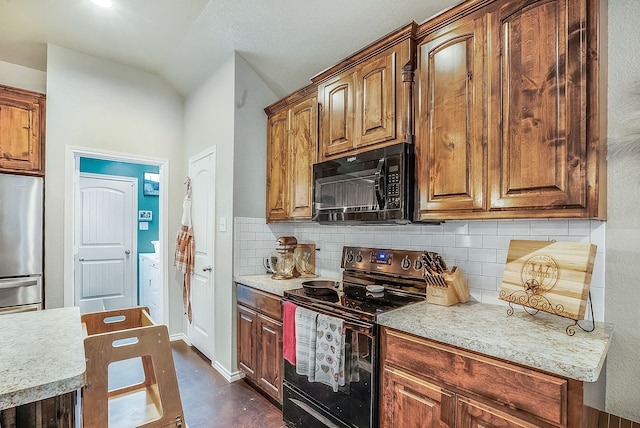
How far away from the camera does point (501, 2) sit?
1535 mm

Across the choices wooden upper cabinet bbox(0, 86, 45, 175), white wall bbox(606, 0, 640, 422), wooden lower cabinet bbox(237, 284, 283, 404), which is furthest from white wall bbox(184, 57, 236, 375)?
white wall bbox(606, 0, 640, 422)

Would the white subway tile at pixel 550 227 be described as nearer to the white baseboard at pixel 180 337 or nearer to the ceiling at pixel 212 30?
the ceiling at pixel 212 30

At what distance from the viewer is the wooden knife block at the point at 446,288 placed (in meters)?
1.80

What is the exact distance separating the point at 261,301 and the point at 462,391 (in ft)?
5.21

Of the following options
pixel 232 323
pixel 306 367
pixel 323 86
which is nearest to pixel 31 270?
pixel 232 323

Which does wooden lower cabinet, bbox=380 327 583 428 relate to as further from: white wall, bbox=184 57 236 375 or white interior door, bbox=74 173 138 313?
white interior door, bbox=74 173 138 313

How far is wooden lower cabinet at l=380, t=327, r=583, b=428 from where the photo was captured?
109 centimetres

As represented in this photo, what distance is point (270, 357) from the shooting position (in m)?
2.40

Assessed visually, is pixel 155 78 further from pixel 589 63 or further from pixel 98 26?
pixel 589 63

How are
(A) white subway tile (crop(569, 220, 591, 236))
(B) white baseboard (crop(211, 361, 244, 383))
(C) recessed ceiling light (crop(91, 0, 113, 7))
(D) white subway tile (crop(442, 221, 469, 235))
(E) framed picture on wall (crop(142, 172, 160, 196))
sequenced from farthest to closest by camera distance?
1. (E) framed picture on wall (crop(142, 172, 160, 196))
2. (B) white baseboard (crop(211, 361, 244, 383))
3. (C) recessed ceiling light (crop(91, 0, 113, 7))
4. (D) white subway tile (crop(442, 221, 469, 235))
5. (A) white subway tile (crop(569, 220, 591, 236))

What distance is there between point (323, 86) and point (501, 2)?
1235mm

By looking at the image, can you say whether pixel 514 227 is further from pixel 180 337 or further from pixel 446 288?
pixel 180 337

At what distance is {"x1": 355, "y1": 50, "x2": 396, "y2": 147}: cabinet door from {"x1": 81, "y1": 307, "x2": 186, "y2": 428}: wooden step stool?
5.21ft

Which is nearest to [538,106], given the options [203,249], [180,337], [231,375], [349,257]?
[349,257]
